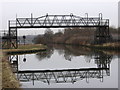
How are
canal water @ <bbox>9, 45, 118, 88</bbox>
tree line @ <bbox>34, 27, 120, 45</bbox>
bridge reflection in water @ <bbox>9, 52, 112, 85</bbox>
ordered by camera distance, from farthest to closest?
tree line @ <bbox>34, 27, 120, 45</bbox> → bridge reflection in water @ <bbox>9, 52, 112, 85</bbox> → canal water @ <bbox>9, 45, 118, 88</bbox>

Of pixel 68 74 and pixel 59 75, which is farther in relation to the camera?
pixel 68 74

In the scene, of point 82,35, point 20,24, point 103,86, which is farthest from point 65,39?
point 103,86

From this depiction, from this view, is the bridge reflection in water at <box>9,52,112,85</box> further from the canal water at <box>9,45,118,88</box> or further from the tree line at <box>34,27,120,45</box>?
the tree line at <box>34,27,120,45</box>

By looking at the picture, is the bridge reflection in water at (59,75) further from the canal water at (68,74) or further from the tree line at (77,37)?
the tree line at (77,37)

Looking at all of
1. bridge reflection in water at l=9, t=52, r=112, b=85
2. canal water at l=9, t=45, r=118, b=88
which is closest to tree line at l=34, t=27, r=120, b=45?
canal water at l=9, t=45, r=118, b=88

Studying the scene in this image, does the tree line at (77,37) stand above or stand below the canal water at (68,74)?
above

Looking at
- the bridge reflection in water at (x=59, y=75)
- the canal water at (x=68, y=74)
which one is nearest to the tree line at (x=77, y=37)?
the canal water at (x=68, y=74)

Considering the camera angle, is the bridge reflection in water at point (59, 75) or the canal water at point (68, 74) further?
the bridge reflection in water at point (59, 75)

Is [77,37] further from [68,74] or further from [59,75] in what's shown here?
[59,75]

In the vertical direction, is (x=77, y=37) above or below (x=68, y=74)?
above

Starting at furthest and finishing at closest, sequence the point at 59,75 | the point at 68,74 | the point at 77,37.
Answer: the point at 77,37, the point at 68,74, the point at 59,75

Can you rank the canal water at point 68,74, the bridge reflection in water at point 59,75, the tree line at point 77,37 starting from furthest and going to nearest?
the tree line at point 77,37 → the bridge reflection in water at point 59,75 → the canal water at point 68,74

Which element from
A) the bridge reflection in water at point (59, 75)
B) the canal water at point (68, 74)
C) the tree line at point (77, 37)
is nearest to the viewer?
the canal water at point (68, 74)

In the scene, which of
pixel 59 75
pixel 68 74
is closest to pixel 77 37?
pixel 68 74
